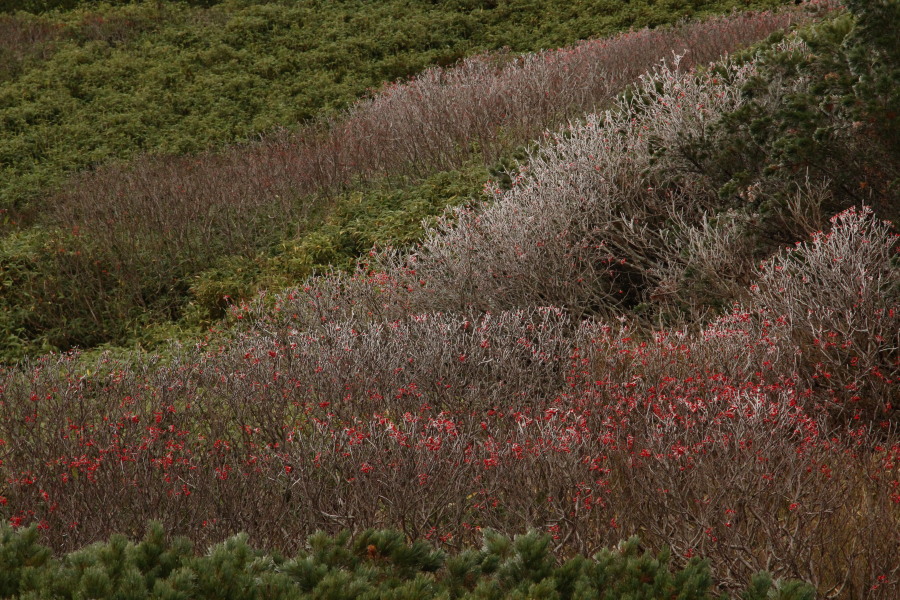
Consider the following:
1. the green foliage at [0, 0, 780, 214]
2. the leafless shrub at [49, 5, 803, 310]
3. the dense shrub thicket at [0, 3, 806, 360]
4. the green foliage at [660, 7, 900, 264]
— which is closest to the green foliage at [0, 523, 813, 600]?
the green foliage at [660, 7, 900, 264]

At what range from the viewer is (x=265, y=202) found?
10.6 meters

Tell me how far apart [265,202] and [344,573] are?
8.49 m

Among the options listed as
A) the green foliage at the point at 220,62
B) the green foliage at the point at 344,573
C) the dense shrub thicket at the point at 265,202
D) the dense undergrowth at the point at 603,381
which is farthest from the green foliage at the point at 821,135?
the green foliage at the point at 220,62

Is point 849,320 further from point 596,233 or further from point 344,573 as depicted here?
point 344,573

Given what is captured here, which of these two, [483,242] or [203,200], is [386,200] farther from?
[483,242]

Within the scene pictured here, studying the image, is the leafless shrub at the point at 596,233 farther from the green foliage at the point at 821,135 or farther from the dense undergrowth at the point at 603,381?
the green foliage at the point at 821,135

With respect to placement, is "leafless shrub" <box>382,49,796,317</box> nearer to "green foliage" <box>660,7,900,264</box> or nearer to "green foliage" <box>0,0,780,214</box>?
"green foliage" <box>660,7,900,264</box>

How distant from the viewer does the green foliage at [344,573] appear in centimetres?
249

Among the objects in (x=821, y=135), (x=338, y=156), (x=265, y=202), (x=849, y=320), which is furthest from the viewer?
(x=338, y=156)

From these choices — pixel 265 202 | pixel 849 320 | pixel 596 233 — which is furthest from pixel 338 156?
pixel 849 320

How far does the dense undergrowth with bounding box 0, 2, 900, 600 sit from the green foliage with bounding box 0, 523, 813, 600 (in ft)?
0.45

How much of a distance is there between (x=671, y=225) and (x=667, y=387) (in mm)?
2541

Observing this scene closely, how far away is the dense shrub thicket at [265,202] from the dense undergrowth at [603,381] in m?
1.08

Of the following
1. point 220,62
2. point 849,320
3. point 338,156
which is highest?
point 220,62
